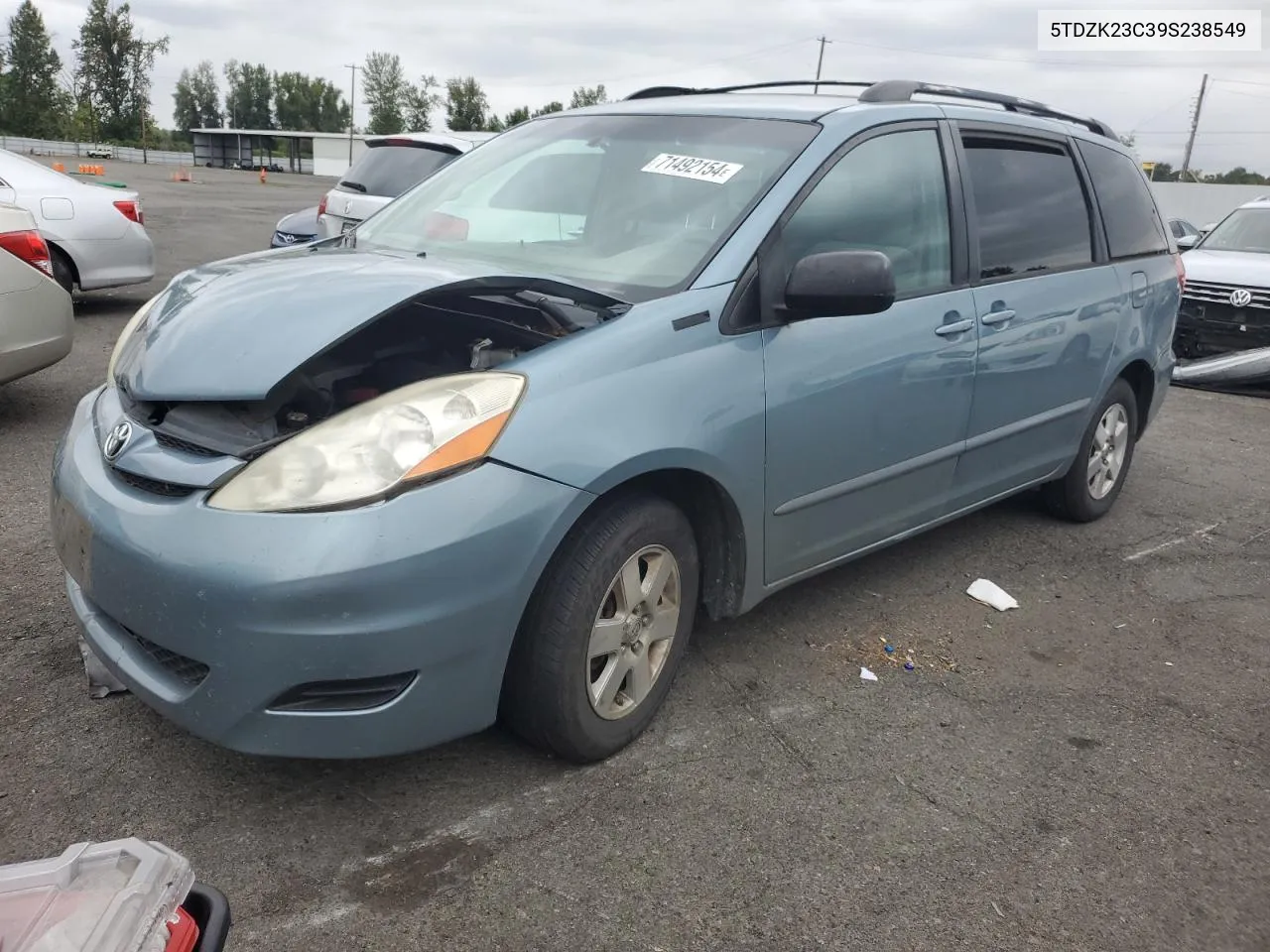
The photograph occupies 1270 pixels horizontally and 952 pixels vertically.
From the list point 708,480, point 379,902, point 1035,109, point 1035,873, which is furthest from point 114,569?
point 1035,109

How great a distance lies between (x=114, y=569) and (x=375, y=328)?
0.88 m

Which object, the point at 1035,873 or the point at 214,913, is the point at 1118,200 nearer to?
the point at 1035,873

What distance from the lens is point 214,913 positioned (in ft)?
4.03

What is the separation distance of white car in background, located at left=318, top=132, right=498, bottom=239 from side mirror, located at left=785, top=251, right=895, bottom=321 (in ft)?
19.0

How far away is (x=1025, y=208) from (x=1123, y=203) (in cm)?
105

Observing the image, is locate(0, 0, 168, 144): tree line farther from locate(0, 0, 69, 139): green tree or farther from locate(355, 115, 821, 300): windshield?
locate(355, 115, 821, 300): windshield

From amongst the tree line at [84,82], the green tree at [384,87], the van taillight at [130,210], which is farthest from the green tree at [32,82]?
the van taillight at [130,210]

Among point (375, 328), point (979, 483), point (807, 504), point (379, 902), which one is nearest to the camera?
point (379, 902)

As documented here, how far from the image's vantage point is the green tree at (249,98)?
378ft

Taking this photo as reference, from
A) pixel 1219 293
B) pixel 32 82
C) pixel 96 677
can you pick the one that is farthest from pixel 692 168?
pixel 32 82

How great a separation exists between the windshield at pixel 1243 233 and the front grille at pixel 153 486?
10508 mm

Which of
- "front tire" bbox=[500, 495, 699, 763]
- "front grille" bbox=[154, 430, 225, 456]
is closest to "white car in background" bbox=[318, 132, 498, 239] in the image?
"front grille" bbox=[154, 430, 225, 456]

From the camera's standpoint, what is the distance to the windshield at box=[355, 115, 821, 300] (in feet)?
10.1

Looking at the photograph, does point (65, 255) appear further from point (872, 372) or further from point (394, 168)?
point (872, 372)
